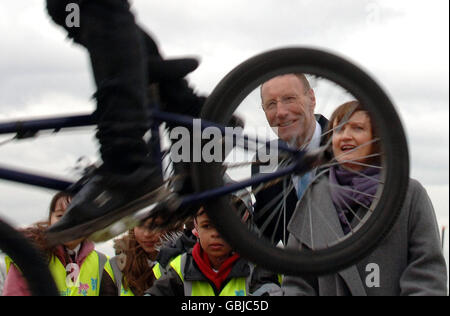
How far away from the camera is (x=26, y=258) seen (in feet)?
9.28

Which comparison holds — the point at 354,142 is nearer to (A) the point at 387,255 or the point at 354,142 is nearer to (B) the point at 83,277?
(A) the point at 387,255

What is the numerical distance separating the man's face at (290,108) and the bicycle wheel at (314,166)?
0.27 ft

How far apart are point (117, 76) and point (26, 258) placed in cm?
73

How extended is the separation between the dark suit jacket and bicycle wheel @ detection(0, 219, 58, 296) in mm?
906

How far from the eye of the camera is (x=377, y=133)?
317cm

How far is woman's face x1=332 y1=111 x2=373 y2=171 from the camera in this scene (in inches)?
127

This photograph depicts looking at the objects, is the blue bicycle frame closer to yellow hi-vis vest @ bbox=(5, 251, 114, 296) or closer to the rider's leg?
the rider's leg

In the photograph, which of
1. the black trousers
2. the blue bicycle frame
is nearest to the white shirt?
the blue bicycle frame

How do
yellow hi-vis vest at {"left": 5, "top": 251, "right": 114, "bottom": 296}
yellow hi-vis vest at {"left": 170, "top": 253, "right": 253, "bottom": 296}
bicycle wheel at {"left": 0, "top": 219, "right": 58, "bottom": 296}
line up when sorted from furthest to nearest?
yellow hi-vis vest at {"left": 5, "top": 251, "right": 114, "bottom": 296}, yellow hi-vis vest at {"left": 170, "top": 253, "right": 253, "bottom": 296}, bicycle wheel at {"left": 0, "top": 219, "right": 58, "bottom": 296}

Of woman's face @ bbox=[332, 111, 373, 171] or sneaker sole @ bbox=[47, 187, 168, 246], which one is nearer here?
sneaker sole @ bbox=[47, 187, 168, 246]

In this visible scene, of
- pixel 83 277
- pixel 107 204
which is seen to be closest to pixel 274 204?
pixel 107 204
